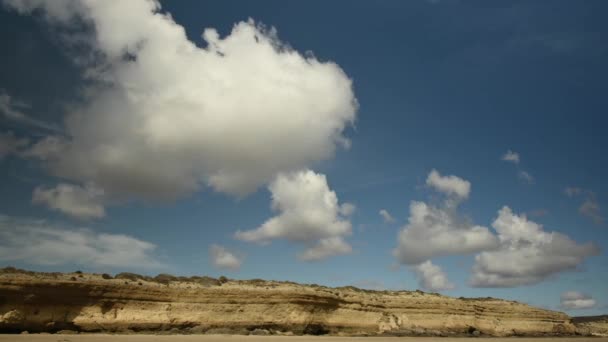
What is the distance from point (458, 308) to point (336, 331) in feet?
60.8

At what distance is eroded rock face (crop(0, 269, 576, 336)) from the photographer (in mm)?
30531

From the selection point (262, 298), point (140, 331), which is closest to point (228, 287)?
point (262, 298)

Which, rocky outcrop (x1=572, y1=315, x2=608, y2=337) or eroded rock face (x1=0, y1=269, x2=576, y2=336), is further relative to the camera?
rocky outcrop (x1=572, y1=315, x2=608, y2=337)

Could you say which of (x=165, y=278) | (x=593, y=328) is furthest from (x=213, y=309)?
(x=593, y=328)

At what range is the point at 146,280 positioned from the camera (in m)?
38.5

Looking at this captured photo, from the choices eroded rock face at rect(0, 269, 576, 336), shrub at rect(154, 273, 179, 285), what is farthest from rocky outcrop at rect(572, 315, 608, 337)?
shrub at rect(154, 273, 179, 285)

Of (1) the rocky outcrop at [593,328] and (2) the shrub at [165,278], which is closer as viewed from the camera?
(2) the shrub at [165,278]

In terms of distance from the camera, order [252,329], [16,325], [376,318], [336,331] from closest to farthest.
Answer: [16,325], [252,329], [336,331], [376,318]

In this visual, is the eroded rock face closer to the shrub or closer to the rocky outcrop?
the shrub

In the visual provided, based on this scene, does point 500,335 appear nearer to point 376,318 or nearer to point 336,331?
point 376,318

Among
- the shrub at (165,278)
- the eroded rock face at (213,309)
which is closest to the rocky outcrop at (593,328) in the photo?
the eroded rock face at (213,309)

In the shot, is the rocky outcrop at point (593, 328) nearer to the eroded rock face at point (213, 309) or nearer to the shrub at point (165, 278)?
the eroded rock face at point (213, 309)

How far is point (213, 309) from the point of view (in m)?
37.2

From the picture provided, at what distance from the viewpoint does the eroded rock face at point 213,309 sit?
1202 inches
